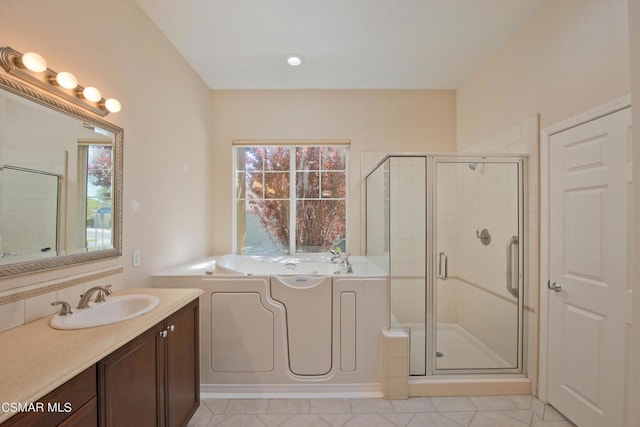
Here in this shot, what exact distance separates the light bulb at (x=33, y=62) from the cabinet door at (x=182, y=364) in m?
1.29

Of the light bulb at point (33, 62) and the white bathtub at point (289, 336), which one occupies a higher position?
the light bulb at point (33, 62)

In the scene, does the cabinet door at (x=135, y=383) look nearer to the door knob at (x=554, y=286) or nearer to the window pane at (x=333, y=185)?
the window pane at (x=333, y=185)

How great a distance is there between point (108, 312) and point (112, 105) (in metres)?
1.21

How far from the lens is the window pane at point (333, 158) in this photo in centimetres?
335

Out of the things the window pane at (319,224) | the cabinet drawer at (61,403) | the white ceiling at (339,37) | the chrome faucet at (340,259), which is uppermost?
the white ceiling at (339,37)

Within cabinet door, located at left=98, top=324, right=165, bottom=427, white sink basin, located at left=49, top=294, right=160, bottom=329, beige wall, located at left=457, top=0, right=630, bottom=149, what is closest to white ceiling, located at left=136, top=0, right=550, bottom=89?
beige wall, located at left=457, top=0, right=630, bottom=149

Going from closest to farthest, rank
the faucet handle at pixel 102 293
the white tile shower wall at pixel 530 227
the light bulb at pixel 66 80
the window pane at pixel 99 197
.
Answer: the light bulb at pixel 66 80
the faucet handle at pixel 102 293
the window pane at pixel 99 197
the white tile shower wall at pixel 530 227

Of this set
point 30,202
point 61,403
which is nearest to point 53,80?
point 30,202

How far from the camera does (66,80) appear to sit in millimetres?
1352

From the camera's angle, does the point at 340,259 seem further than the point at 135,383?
Yes

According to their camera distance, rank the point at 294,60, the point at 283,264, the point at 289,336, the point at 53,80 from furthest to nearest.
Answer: the point at 283,264 → the point at 294,60 → the point at 289,336 → the point at 53,80

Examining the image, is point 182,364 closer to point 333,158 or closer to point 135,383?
point 135,383

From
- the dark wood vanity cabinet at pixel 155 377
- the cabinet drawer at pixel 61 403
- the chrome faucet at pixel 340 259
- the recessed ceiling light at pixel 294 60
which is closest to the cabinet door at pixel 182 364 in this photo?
the dark wood vanity cabinet at pixel 155 377

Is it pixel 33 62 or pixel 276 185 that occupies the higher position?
pixel 33 62
